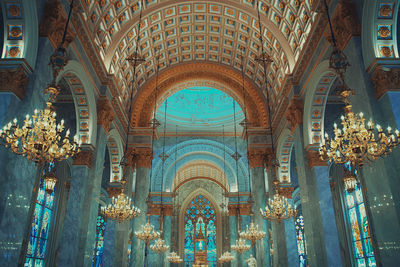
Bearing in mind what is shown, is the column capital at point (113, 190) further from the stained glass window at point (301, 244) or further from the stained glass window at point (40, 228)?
the stained glass window at point (301, 244)

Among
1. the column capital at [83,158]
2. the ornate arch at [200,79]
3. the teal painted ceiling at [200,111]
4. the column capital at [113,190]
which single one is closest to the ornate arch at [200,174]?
the teal painted ceiling at [200,111]

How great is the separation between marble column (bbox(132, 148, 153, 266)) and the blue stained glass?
432 cm

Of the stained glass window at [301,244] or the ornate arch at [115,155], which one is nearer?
the ornate arch at [115,155]

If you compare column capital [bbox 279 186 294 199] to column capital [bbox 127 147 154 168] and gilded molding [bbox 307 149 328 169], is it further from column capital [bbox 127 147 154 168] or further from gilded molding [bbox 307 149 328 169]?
column capital [bbox 127 147 154 168]

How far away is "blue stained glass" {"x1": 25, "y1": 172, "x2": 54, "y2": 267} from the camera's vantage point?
13461 millimetres

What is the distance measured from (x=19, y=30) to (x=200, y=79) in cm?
1152

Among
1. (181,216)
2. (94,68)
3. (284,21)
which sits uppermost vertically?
(284,21)

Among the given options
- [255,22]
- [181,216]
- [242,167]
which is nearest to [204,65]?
[255,22]

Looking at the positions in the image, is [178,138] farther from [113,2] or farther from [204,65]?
[113,2]

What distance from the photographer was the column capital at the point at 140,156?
16047mm

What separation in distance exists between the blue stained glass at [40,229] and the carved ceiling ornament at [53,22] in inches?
341

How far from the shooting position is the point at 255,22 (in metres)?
14.0

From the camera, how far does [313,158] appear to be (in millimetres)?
10938

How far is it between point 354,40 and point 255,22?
23.4 ft
